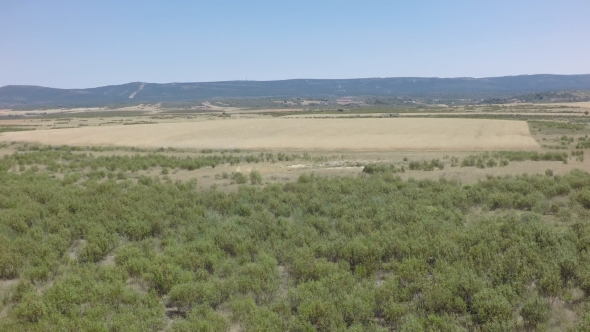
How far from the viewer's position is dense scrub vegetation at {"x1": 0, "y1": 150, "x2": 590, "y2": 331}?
695cm

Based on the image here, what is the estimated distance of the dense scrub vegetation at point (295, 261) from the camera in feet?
22.8

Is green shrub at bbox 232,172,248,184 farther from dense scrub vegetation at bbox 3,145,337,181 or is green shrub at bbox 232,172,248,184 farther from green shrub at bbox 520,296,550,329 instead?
green shrub at bbox 520,296,550,329

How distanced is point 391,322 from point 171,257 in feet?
16.8

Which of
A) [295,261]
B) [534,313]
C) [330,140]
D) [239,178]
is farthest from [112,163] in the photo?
[534,313]


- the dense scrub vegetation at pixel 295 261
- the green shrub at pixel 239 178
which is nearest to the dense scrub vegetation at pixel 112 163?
the green shrub at pixel 239 178

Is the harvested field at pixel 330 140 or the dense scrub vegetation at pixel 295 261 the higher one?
the dense scrub vegetation at pixel 295 261

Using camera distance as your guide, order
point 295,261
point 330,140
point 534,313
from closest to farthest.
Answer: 1. point 534,313
2. point 295,261
3. point 330,140

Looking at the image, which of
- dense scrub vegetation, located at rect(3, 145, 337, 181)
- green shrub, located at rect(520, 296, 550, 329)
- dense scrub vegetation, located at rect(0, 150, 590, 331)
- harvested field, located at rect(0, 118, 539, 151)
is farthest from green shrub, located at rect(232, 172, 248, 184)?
harvested field, located at rect(0, 118, 539, 151)

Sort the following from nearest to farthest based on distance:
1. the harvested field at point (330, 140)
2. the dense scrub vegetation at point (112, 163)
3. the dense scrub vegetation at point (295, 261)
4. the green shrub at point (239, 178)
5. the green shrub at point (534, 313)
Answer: the green shrub at point (534, 313) < the dense scrub vegetation at point (295, 261) < the green shrub at point (239, 178) < the dense scrub vegetation at point (112, 163) < the harvested field at point (330, 140)

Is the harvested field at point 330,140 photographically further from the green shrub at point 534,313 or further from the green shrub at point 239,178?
the green shrub at point 534,313

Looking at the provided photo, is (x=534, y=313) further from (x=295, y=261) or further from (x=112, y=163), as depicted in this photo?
(x=112, y=163)

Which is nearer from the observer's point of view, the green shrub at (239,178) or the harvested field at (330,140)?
the green shrub at (239,178)

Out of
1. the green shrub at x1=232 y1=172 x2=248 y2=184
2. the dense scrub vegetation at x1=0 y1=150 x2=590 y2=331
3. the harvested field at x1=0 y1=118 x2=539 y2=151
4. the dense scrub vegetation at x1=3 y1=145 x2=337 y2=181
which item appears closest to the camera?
the dense scrub vegetation at x1=0 y1=150 x2=590 y2=331

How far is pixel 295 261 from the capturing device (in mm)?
9031
